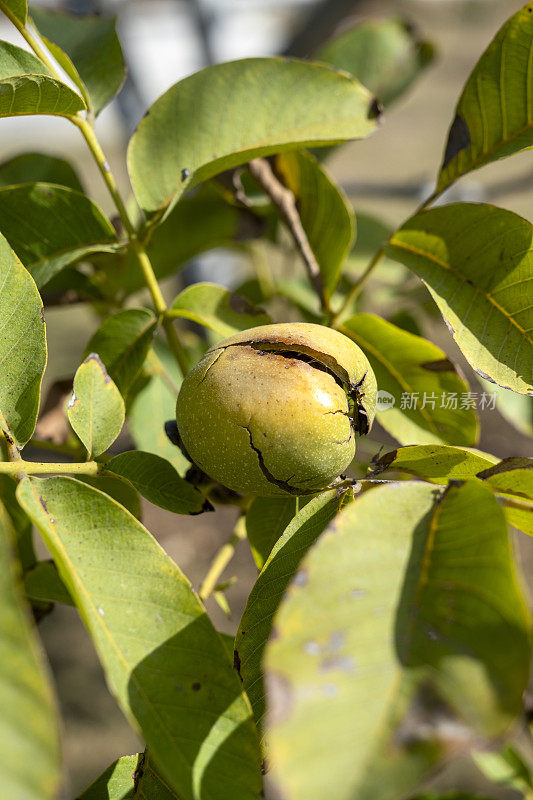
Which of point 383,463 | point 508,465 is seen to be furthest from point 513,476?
point 383,463

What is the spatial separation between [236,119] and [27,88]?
0.98ft

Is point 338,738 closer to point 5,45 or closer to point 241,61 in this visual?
point 5,45

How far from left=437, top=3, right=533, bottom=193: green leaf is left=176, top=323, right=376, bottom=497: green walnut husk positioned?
0.37 metres

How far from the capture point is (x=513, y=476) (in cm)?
68

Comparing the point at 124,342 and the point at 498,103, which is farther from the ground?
the point at 498,103

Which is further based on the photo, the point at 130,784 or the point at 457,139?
the point at 457,139

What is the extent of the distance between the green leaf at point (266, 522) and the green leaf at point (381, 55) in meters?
1.03

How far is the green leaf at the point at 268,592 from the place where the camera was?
2.26 ft

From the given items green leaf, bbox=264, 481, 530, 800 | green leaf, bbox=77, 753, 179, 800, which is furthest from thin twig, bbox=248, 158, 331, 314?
green leaf, bbox=77, 753, 179, 800

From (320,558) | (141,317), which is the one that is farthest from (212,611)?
(320,558)

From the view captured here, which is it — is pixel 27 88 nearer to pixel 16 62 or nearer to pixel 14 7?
pixel 16 62

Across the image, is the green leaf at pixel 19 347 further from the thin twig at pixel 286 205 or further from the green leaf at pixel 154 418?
the thin twig at pixel 286 205

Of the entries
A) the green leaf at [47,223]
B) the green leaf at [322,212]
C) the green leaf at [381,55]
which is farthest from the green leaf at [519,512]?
the green leaf at [381,55]

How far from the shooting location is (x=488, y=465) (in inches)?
28.8
